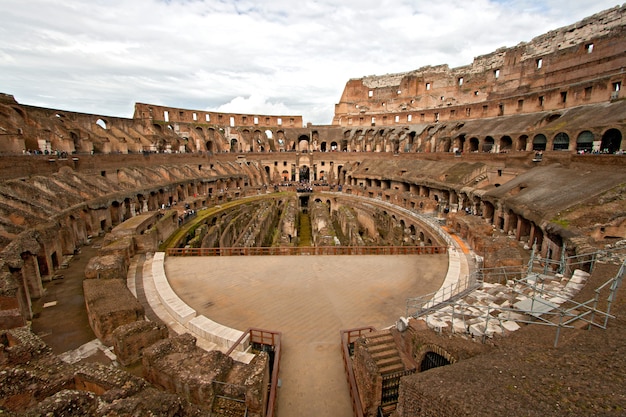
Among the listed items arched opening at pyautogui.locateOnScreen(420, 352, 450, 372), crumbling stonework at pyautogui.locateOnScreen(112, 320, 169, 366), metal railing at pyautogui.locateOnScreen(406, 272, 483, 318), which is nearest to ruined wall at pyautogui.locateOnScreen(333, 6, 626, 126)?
metal railing at pyautogui.locateOnScreen(406, 272, 483, 318)

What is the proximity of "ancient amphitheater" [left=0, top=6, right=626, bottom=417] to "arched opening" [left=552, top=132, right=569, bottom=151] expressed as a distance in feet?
0.41

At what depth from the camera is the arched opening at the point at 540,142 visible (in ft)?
76.1

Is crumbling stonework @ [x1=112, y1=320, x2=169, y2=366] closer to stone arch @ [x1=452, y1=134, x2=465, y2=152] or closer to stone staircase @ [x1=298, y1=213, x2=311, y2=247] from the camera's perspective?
stone staircase @ [x1=298, y1=213, x2=311, y2=247]

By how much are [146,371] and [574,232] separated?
1313 centimetres

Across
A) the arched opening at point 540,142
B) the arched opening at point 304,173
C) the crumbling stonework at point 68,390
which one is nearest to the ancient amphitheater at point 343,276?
the crumbling stonework at point 68,390

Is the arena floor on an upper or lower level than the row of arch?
lower

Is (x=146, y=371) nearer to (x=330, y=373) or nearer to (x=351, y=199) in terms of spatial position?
(x=330, y=373)

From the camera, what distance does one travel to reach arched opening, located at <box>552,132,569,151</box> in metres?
21.1

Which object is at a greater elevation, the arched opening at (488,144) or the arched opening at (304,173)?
the arched opening at (488,144)

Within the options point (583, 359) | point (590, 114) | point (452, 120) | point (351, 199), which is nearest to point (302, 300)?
point (583, 359)

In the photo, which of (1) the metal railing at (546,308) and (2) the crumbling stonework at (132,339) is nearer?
(1) the metal railing at (546,308)

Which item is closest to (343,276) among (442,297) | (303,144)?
(442,297)

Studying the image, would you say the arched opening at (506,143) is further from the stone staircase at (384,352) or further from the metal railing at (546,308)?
the stone staircase at (384,352)

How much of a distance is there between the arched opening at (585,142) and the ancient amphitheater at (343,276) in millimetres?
91
